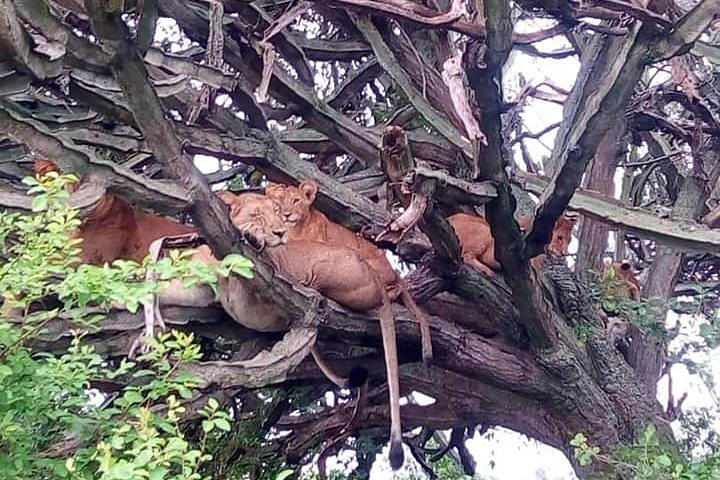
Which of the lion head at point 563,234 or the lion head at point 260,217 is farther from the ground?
the lion head at point 563,234

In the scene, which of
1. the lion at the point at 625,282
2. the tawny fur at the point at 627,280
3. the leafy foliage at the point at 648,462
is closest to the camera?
the leafy foliage at the point at 648,462

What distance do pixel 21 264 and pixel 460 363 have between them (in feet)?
7.82

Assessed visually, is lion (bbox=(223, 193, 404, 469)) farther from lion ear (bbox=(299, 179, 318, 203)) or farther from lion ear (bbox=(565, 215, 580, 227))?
lion ear (bbox=(565, 215, 580, 227))

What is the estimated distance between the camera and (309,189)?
4.20m

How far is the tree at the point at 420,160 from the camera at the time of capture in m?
3.34

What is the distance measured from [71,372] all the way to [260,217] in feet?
4.71

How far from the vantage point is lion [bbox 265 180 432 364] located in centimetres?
414

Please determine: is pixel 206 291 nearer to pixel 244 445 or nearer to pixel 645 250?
pixel 244 445

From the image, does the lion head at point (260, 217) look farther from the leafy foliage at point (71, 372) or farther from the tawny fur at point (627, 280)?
the tawny fur at point (627, 280)

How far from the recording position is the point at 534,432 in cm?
514

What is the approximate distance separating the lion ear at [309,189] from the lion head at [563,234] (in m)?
1.62

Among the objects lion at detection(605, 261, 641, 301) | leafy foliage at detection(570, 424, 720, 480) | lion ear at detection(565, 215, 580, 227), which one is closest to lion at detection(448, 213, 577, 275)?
lion at detection(605, 261, 641, 301)

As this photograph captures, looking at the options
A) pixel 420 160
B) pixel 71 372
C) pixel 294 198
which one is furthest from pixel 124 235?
pixel 71 372

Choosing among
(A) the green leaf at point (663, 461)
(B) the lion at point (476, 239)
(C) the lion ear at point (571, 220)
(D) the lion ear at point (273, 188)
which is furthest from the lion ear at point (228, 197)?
(C) the lion ear at point (571, 220)
